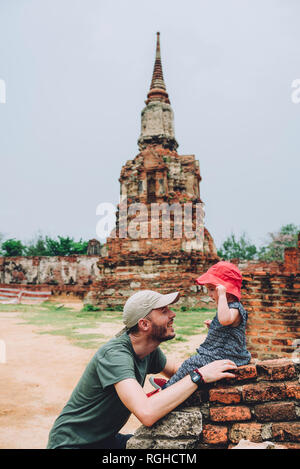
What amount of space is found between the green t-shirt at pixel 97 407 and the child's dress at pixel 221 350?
39 cm

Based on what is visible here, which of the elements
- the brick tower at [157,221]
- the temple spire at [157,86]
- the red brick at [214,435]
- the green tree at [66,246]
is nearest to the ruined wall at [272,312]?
the red brick at [214,435]

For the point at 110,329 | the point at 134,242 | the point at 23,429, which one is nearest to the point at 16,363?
the point at 23,429

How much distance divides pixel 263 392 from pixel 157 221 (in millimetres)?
12461

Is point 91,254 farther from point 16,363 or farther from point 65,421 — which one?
point 65,421

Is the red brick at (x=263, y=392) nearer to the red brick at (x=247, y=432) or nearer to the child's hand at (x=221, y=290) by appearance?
the red brick at (x=247, y=432)

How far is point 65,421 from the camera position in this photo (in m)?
1.69

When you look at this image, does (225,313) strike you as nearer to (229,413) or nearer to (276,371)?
(276,371)

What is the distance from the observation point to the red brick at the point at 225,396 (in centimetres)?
164

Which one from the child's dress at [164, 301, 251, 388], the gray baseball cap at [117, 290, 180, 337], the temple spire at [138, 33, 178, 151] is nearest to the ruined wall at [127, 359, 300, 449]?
the child's dress at [164, 301, 251, 388]

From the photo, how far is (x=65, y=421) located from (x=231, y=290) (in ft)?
3.79

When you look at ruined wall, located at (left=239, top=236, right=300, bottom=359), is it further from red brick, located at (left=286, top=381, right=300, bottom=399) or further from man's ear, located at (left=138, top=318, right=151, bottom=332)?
man's ear, located at (left=138, top=318, right=151, bottom=332)

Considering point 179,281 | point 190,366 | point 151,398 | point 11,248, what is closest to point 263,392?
point 190,366

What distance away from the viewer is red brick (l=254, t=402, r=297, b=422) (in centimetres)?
164

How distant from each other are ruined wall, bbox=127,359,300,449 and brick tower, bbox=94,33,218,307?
10.5 metres
